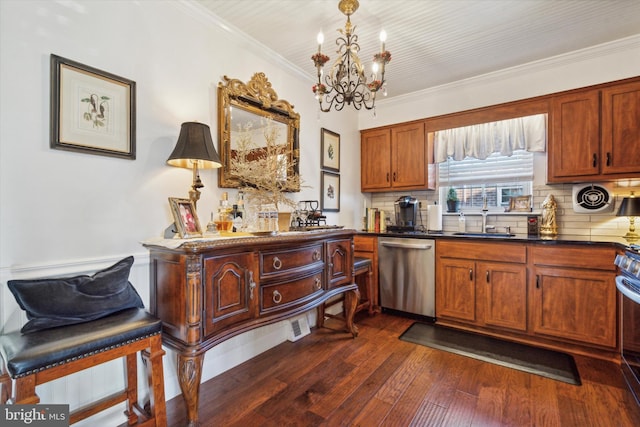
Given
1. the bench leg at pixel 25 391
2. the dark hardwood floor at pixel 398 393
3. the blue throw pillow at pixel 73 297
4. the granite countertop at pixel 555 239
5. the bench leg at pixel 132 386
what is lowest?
the dark hardwood floor at pixel 398 393

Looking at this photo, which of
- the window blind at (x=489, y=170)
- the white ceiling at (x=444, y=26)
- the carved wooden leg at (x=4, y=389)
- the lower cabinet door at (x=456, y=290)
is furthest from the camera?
the window blind at (x=489, y=170)

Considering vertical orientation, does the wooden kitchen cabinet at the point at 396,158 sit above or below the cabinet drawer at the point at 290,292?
above

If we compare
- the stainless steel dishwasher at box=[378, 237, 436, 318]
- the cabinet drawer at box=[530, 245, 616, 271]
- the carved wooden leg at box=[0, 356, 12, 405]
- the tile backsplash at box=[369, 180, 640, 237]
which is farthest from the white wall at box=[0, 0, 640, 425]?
the cabinet drawer at box=[530, 245, 616, 271]

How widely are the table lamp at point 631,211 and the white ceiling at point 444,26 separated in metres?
1.44

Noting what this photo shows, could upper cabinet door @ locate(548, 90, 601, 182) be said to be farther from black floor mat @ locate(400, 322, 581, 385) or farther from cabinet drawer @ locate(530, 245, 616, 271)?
black floor mat @ locate(400, 322, 581, 385)

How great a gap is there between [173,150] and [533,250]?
3.10 meters

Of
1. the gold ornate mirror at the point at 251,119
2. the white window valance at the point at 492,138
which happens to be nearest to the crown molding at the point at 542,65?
the white window valance at the point at 492,138

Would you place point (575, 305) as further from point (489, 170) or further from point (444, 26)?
point (444, 26)

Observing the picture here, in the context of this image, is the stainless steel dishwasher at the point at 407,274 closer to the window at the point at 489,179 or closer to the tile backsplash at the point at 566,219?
the tile backsplash at the point at 566,219

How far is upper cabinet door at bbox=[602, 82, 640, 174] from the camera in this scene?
8.37 ft

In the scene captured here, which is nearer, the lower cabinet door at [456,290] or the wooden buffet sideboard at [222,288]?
the wooden buffet sideboard at [222,288]

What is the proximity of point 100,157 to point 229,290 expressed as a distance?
1060mm

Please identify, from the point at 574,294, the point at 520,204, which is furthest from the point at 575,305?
the point at 520,204

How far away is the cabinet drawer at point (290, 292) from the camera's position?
1896mm
